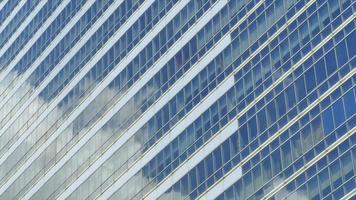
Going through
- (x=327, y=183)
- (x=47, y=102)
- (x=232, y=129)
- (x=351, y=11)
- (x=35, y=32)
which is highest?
(x=35, y=32)

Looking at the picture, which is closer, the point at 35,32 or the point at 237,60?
the point at 237,60

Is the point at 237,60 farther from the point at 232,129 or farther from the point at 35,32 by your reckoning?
the point at 35,32

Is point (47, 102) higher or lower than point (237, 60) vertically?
higher

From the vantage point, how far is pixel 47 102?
3755 inches

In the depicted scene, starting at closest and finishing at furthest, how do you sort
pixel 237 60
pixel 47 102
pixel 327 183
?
pixel 327 183, pixel 237 60, pixel 47 102

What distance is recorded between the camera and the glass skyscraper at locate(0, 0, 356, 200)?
64.6 meters

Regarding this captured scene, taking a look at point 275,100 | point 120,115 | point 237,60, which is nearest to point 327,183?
point 275,100

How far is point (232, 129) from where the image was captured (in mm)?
70500

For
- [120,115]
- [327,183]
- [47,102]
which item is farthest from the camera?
[47,102]

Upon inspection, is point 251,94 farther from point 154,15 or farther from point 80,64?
point 80,64

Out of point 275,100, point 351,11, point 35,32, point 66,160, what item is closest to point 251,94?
point 275,100

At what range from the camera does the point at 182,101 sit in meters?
76.4

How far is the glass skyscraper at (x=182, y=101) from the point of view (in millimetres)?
64625

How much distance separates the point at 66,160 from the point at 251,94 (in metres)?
24.2
